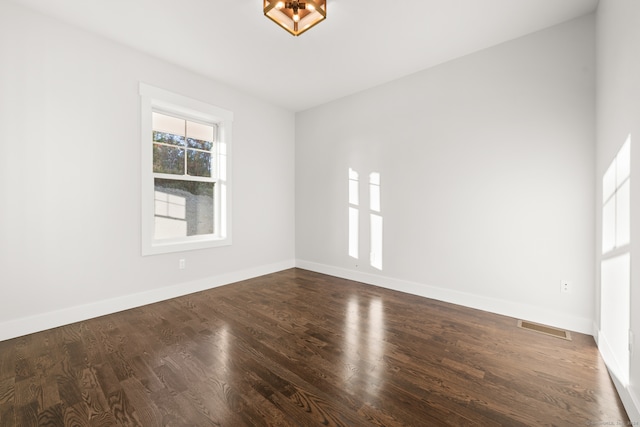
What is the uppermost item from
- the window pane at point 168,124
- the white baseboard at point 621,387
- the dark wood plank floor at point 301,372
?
the window pane at point 168,124

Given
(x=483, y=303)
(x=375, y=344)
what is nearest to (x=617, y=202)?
(x=483, y=303)

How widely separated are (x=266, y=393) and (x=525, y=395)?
5.08 ft

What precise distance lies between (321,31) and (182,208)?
8.73ft

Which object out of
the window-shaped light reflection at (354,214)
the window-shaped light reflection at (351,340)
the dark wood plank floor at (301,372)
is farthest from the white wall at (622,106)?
the window-shaped light reflection at (354,214)

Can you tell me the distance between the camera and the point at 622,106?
63.2 inches

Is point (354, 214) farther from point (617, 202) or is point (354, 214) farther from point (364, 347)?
point (617, 202)

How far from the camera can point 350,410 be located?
143 centimetres

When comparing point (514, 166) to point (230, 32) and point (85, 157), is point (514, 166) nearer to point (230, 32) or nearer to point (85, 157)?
point (230, 32)

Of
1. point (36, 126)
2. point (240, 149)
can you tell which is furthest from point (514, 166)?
point (36, 126)

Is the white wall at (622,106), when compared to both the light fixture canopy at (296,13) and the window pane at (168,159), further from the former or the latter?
the window pane at (168,159)

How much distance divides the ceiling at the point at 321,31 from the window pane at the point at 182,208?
1.50 m

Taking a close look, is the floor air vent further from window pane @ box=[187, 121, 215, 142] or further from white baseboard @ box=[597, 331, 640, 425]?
Answer: window pane @ box=[187, 121, 215, 142]

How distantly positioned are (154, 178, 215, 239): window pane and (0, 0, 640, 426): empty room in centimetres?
3

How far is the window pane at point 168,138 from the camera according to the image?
3195mm
